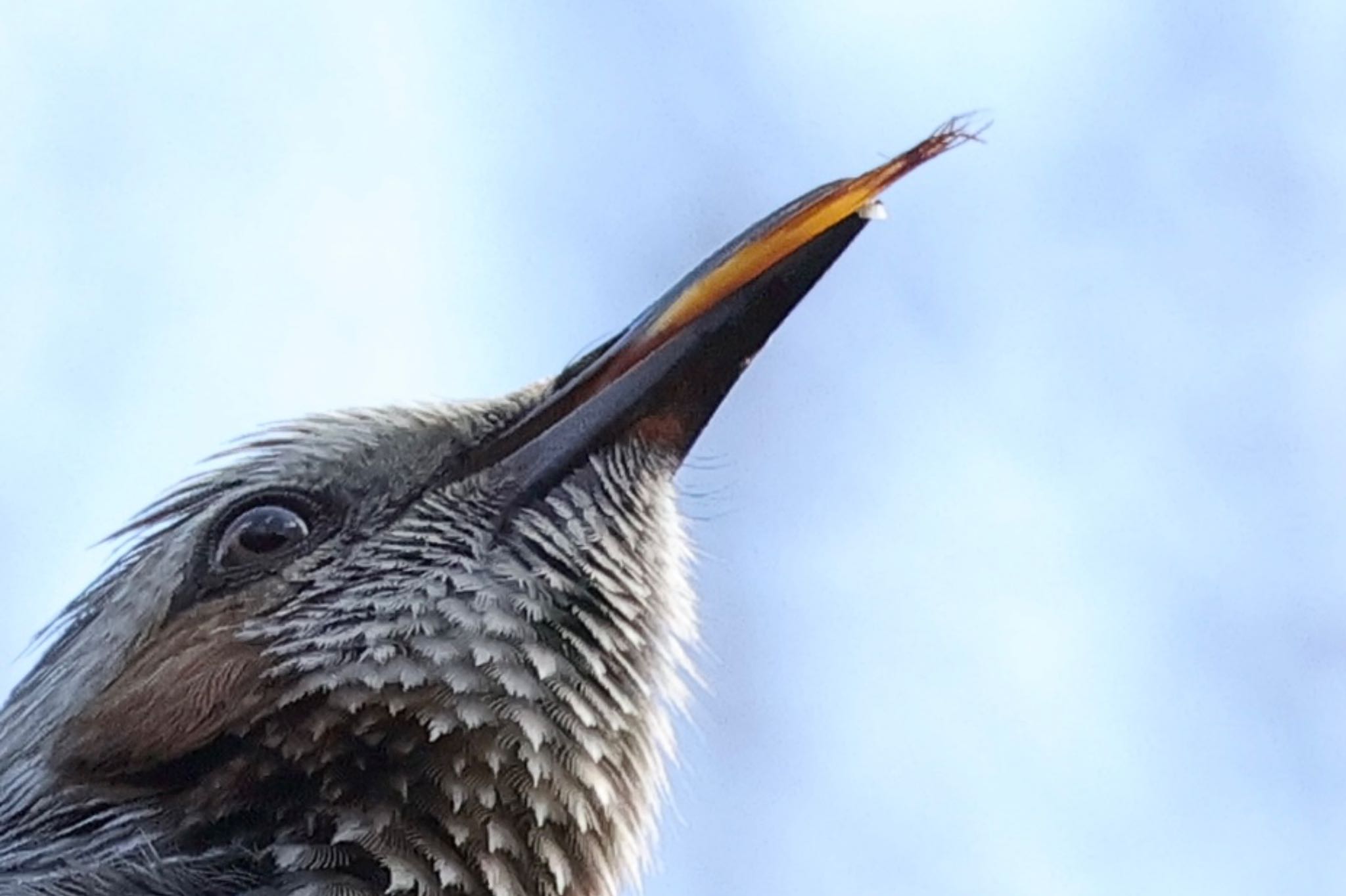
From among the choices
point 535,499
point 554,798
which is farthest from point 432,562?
point 554,798

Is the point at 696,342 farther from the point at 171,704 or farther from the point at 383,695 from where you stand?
the point at 171,704

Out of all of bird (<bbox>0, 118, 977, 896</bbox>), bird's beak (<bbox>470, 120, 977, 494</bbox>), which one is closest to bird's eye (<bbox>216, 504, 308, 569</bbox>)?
bird (<bbox>0, 118, 977, 896</bbox>)

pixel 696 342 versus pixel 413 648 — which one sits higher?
pixel 696 342

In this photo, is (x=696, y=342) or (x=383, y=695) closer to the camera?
(x=383, y=695)

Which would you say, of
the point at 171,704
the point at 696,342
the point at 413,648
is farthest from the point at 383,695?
the point at 696,342

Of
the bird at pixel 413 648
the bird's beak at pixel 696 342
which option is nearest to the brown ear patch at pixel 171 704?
the bird at pixel 413 648

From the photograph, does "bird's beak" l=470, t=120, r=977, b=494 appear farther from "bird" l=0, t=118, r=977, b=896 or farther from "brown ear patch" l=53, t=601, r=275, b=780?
"brown ear patch" l=53, t=601, r=275, b=780

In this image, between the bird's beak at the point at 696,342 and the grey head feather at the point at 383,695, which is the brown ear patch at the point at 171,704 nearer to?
the grey head feather at the point at 383,695
